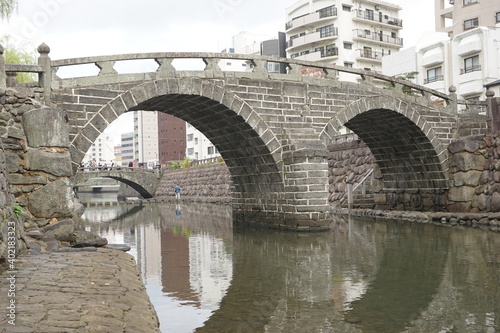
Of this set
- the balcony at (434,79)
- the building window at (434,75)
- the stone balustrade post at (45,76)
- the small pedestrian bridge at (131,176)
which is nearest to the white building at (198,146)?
the small pedestrian bridge at (131,176)

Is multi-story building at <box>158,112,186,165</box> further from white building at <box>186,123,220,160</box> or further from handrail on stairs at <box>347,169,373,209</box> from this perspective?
handrail on stairs at <box>347,169,373,209</box>

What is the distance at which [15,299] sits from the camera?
5016mm

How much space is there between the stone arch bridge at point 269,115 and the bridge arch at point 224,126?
1.3 inches

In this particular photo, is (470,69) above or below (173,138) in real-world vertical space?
above

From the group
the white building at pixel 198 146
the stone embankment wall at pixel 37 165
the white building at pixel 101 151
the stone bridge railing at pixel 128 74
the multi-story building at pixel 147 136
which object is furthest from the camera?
the white building at pixel 101 151

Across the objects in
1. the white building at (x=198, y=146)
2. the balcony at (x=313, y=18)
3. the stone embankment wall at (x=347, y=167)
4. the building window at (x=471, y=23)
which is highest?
the balcony at (x=313, y=18)

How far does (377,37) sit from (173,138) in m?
44.0

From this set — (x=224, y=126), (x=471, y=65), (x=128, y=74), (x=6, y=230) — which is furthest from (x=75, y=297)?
(x=471, y=65)

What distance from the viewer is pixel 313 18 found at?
52.9 metres

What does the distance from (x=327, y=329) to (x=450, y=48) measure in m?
39.5

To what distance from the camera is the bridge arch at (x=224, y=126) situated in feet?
48.0

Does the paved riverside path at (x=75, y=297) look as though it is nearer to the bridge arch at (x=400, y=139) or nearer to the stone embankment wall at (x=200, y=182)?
the bridge arch at (x=400, y=139)

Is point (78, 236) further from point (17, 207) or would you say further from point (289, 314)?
point (289, 314)

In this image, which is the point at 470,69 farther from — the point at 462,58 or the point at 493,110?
the point at 493,110
